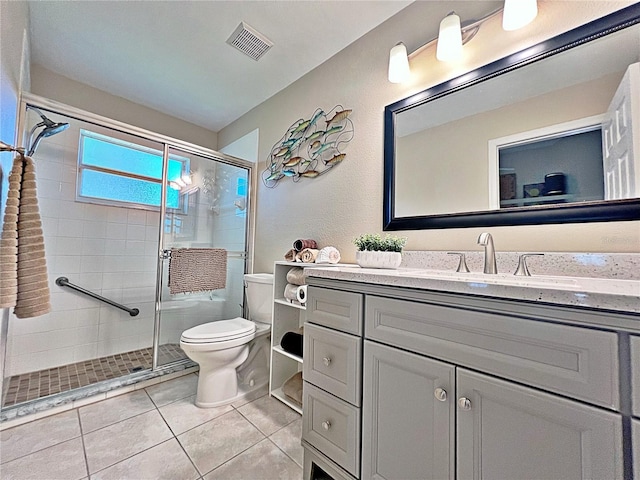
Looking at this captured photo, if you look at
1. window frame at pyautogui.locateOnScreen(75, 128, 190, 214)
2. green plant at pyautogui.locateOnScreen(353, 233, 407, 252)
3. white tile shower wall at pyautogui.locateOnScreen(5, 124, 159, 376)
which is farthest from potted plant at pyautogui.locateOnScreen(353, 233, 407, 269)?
white tile shower wall at pyautogui.locateOnScreen(5, 124, 159, 376)

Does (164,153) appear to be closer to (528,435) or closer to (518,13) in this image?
(518,13)

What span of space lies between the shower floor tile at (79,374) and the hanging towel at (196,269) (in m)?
0.53

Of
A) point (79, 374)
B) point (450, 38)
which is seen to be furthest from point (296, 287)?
point (79, 374)

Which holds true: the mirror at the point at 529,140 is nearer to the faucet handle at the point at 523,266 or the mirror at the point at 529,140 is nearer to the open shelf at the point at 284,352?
the faucet handle at the point at 523,266

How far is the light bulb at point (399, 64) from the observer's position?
4.84ft

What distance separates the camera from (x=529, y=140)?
111 cm

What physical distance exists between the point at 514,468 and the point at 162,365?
87.7 inches

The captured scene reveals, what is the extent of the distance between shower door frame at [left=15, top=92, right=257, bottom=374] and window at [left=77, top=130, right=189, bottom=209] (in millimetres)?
116

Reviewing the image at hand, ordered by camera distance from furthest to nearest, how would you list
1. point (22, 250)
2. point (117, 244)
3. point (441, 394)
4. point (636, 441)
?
point (117, 244), point (22, 250), point (441, 394), point (636, 441)

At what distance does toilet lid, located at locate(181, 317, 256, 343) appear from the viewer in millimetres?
1613

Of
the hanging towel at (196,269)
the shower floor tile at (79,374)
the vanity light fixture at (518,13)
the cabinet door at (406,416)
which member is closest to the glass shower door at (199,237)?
the hanging towel at (196,269)

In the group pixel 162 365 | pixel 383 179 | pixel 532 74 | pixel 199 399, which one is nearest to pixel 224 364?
pixel 199 399

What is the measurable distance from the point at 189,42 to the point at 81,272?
1.99 metres

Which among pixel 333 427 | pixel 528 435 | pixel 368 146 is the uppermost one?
pixel 368 146
